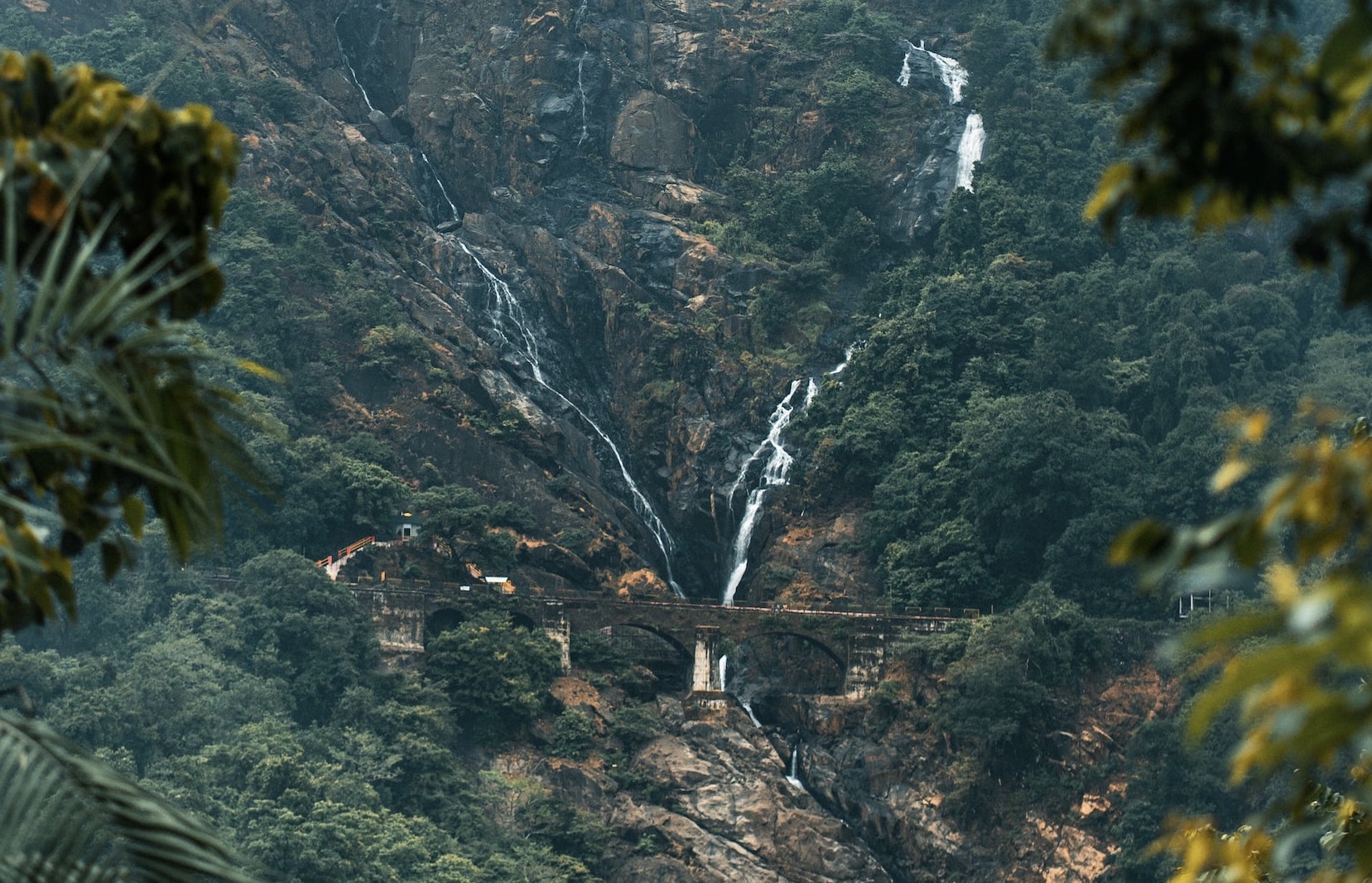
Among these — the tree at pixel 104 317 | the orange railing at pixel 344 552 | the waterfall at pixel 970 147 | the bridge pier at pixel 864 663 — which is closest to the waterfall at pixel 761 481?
the bridge pier at pixel 864 663

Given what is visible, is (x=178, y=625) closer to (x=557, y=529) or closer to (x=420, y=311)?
(x=557, y=529)

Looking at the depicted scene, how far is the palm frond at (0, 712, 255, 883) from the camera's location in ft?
11.0

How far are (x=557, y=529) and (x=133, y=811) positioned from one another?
40174mm

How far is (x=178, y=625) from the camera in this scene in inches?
1492

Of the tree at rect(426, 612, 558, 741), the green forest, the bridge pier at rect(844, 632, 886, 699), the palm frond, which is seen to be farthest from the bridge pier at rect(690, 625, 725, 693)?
the palm frond

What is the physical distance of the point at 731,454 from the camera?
154 feet

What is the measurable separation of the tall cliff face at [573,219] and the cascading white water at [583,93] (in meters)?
0.06

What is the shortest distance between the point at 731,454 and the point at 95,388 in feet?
142

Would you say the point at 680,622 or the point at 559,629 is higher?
the point at 680,622

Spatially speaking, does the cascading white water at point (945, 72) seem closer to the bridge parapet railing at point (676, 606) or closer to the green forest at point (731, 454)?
the green forest at point (731, 454)

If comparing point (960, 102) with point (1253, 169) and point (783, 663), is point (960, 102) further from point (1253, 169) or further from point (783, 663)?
point (1253, 169)

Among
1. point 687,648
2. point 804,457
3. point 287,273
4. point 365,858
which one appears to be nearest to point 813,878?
point 687,648

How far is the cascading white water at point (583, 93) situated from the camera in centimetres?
5269

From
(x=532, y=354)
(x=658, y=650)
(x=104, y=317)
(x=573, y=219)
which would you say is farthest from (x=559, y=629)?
(x=104, y=317)
